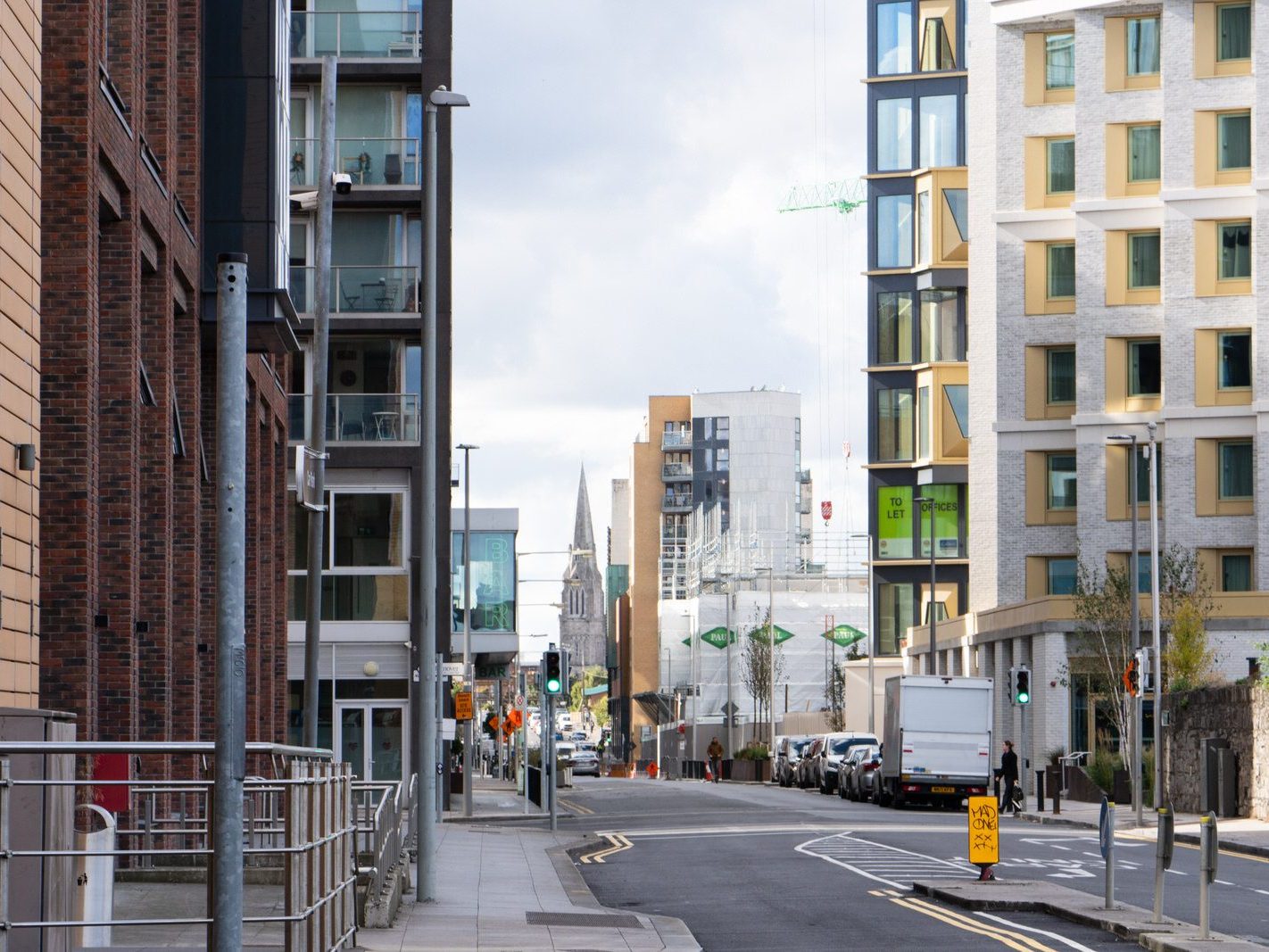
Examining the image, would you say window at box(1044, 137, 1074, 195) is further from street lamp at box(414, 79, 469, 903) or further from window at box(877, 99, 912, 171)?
street lamp at box(414, 79, 469, 903)

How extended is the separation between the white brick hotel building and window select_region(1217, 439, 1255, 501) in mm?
63

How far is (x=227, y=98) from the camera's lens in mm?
25672

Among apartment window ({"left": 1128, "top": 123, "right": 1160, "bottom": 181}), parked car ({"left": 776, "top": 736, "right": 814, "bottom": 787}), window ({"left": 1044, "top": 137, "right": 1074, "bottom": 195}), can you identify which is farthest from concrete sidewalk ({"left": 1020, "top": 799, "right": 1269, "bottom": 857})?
A: window ({"left": 1044, "top": 137, "right": 1074, "bottom": 195})

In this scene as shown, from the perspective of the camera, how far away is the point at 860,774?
52.3m

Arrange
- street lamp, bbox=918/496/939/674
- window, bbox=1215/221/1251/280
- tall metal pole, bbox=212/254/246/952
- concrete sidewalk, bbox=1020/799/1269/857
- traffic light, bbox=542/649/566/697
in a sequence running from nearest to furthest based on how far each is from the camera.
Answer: tall metal pole, bbox=212/254/246/952, concrete sidewalk, bbox=1020/799/1269/857, traffic light, bbox=542/649/566/697, window, bbox=1215/221/1251/280, street lamp, bbox=918/496/939/674

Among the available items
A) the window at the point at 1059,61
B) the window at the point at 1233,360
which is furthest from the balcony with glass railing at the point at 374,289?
the window at the point at 1059,61

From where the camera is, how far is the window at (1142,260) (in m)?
63.7

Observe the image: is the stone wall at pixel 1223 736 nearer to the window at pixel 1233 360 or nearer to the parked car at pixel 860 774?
the parked car at pixel 860 774

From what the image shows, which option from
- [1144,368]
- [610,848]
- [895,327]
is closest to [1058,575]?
[1144,368]

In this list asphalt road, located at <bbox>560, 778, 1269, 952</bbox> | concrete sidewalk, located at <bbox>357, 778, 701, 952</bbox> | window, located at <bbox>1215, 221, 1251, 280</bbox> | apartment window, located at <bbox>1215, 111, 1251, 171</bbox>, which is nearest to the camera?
concrete sidewalk, located at <bbox>357, 778, 701, 952</bbox>

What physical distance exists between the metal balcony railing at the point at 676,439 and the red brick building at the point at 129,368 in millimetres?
146882

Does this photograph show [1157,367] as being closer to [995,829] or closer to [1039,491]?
[1039,491]

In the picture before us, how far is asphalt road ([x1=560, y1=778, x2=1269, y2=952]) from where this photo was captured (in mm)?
18031

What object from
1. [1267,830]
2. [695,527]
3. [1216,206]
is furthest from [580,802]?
[695,527]
